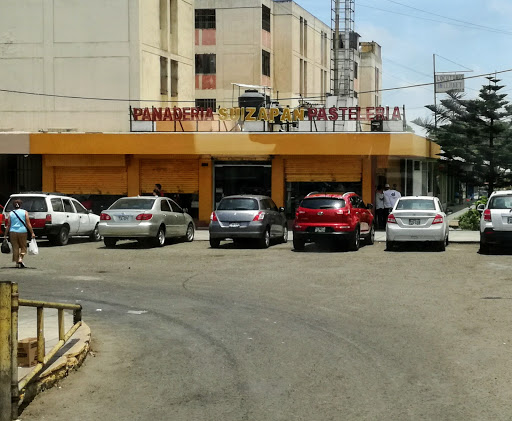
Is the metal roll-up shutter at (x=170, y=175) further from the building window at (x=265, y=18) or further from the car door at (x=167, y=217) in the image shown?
the building window at (x=265, y=18)

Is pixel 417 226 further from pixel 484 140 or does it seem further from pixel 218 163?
pixel 484 140

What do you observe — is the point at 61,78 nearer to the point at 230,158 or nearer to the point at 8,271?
the point at 230,158

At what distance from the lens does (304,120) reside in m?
35.1

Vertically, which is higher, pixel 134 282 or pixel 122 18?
pixel 122 18

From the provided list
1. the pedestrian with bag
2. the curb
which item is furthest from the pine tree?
the curb

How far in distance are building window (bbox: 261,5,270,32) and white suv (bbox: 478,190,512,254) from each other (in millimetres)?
41050

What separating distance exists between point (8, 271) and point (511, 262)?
11.8m

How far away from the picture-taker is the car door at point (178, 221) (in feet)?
88.9

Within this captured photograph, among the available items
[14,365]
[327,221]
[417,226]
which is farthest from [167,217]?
[14,365]

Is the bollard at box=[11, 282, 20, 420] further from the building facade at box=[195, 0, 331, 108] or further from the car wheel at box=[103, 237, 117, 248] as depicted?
the building facade at box=[195, 0, 331, 108]

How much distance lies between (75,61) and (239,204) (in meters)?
16.9

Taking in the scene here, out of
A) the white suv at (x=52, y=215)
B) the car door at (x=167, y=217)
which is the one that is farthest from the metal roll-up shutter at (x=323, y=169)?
the white suv at (x=52, y=215)

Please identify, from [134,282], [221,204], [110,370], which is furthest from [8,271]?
[110,370]

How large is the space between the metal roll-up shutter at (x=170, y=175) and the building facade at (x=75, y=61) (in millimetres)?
4133
